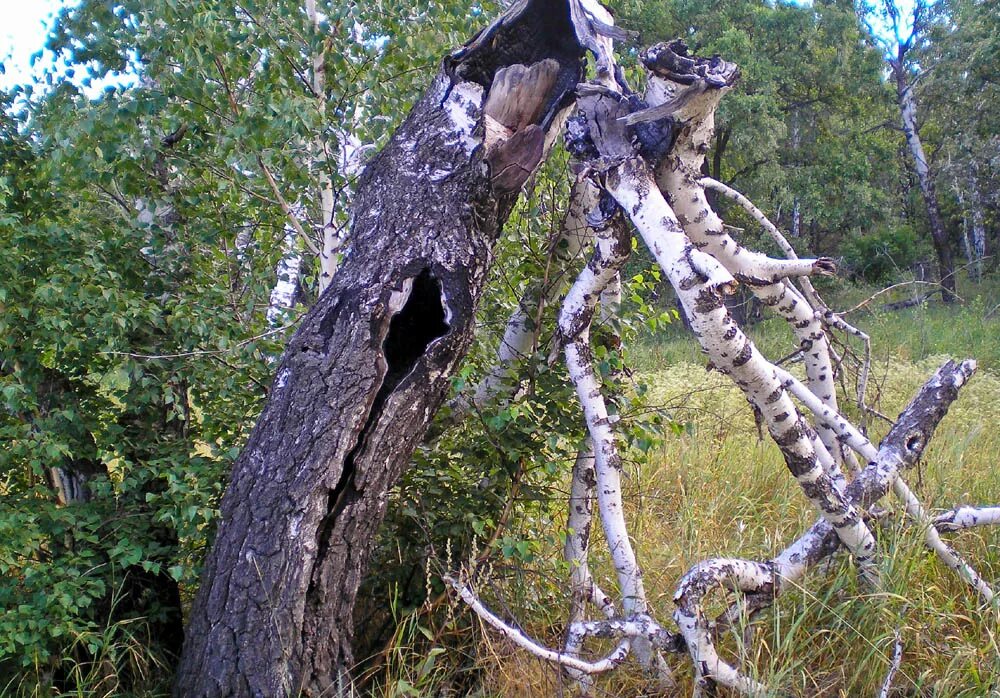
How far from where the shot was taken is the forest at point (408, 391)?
7.94 feet

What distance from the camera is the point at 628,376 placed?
10.0 ft

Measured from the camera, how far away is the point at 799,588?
252 centimetres

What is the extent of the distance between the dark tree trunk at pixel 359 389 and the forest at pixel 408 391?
0.04 feet

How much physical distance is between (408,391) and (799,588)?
1432 mm

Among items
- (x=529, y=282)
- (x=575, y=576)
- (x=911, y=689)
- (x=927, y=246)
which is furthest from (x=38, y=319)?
(x=927, y=246)

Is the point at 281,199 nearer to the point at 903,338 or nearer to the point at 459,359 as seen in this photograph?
the point at 459,359

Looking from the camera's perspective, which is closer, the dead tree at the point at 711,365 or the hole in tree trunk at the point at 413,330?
the dead tree at the point at 711,365

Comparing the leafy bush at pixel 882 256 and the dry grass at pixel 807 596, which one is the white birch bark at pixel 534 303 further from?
the leafy bush at pixel 882 256

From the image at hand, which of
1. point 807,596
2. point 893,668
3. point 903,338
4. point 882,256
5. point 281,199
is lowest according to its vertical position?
point 893,668

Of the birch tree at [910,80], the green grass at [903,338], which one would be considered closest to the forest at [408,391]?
the green grass at [903,338]

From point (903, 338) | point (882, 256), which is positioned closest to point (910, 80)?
point (882, 256)

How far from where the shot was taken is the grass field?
8.09ft

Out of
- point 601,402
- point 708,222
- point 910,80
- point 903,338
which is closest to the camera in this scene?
point 708,222

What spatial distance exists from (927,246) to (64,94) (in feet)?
78.1
